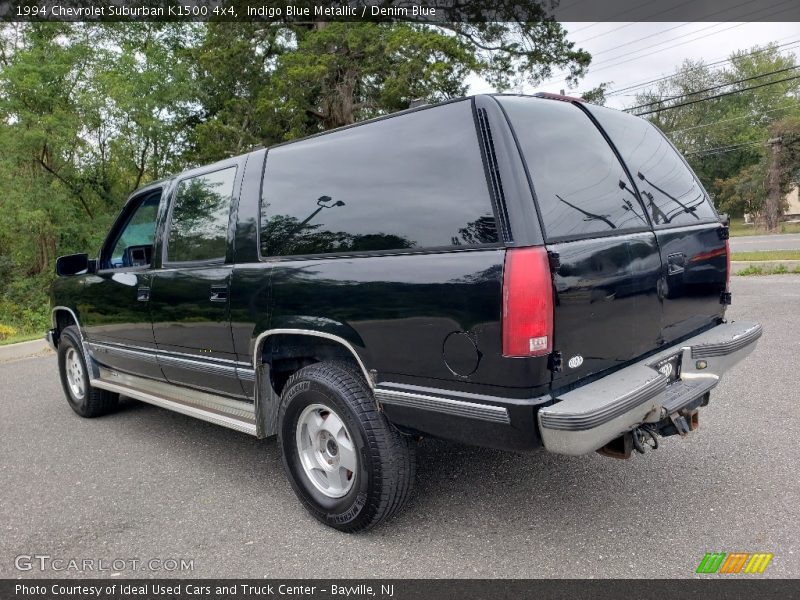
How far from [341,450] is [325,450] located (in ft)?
0.59

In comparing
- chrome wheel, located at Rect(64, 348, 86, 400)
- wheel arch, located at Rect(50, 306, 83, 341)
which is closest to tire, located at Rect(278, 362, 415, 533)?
chrome wheel, located at Rect(64, 348, 86, 400)

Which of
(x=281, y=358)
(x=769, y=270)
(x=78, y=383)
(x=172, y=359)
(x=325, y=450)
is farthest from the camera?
(x=769, y=270)

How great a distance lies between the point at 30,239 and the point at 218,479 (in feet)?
64.4

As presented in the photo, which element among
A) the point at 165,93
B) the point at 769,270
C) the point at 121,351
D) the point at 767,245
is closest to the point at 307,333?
the point at 121,351

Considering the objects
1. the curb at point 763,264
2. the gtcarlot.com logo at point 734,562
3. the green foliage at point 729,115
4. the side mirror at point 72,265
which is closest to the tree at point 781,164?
the green foliage at point 729,115

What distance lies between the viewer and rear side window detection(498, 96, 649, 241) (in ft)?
8.49

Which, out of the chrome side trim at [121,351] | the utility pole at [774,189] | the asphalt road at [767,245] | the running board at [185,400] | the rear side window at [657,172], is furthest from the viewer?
the utility pole at [774,189]

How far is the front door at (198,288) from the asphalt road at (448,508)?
2.19 feet

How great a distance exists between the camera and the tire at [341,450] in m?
2.81

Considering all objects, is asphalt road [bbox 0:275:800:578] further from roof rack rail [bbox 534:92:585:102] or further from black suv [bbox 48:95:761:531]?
roof rack rail [bbox 534:92:585:102]

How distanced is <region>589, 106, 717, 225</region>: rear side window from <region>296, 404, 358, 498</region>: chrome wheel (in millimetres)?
1959

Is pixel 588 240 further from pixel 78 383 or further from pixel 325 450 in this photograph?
pixel 78 383

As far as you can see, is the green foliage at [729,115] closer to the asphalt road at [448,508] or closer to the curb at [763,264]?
the curb at [763,264]

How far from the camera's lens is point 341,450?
3.01m
